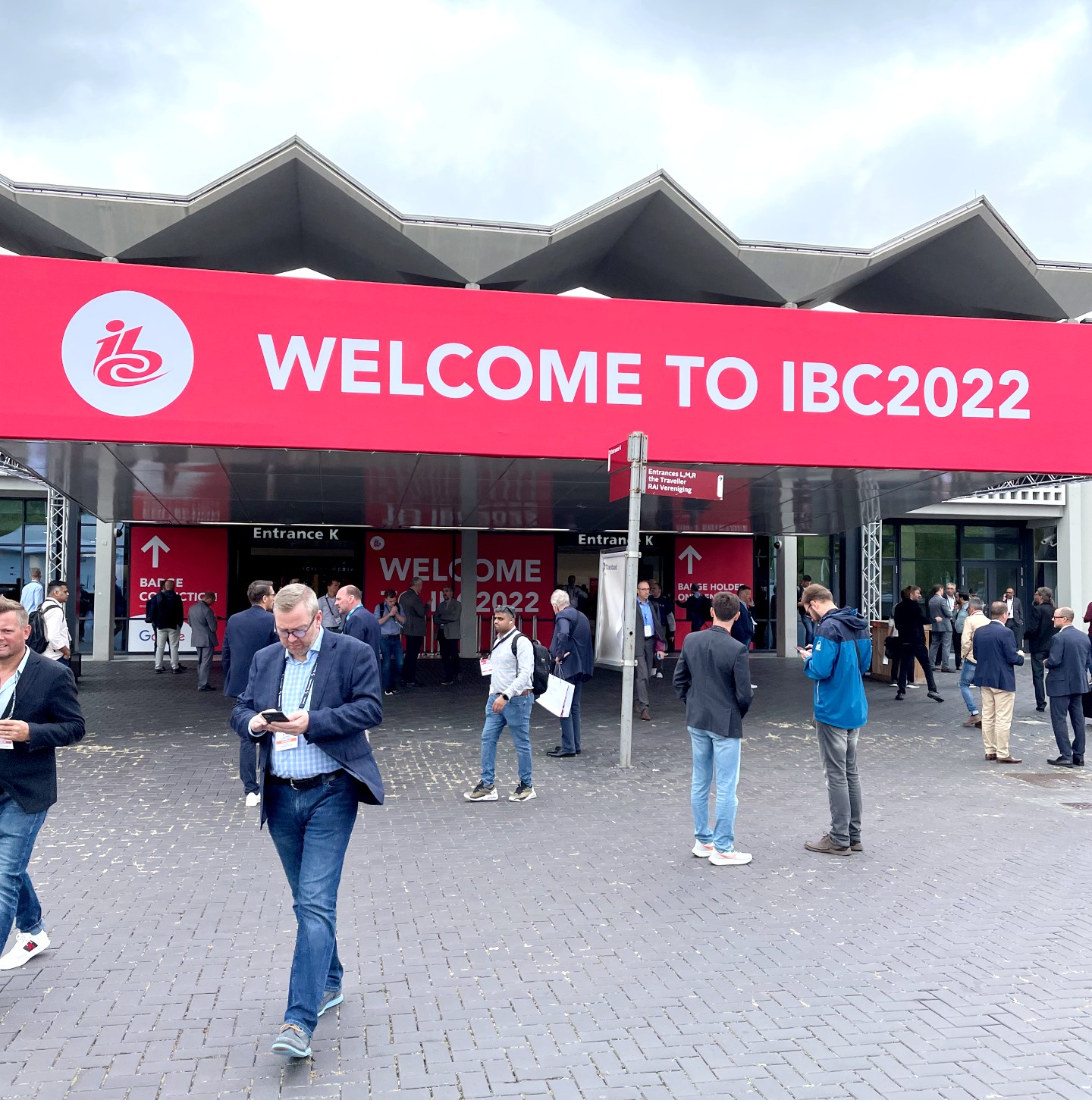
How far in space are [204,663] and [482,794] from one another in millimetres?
10171

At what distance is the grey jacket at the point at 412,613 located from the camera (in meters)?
16.6

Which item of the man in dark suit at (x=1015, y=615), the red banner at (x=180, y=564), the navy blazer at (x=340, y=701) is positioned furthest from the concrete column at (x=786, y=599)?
the navy blazer at (x=340, y=701)

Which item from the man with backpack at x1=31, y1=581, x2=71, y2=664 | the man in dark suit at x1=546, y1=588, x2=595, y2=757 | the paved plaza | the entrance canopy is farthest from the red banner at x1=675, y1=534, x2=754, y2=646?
the man with backpack at x1=31, y1=581, x2=71, y2=664

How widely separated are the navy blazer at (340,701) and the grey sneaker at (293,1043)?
81cm

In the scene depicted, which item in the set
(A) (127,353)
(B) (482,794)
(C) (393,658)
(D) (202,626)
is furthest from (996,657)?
(D) (202,626)

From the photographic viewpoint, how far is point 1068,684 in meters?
10.1

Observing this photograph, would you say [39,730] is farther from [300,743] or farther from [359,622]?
[359,622]

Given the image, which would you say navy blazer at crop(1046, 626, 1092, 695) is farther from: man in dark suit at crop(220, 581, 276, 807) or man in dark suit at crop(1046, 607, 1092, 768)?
man in dark suit at crop(220, 581, 276, 807)

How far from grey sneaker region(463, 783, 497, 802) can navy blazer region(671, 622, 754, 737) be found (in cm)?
232

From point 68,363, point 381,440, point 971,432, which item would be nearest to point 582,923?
point 381,440

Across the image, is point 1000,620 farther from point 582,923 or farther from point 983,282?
point 983,282

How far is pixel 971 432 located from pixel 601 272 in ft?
34.7

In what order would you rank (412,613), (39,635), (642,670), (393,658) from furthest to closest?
(412,613) < (393,658) < (642,670) < (39,635)

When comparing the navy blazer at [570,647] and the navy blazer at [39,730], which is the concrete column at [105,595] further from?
the navy blazer at [39,730]
